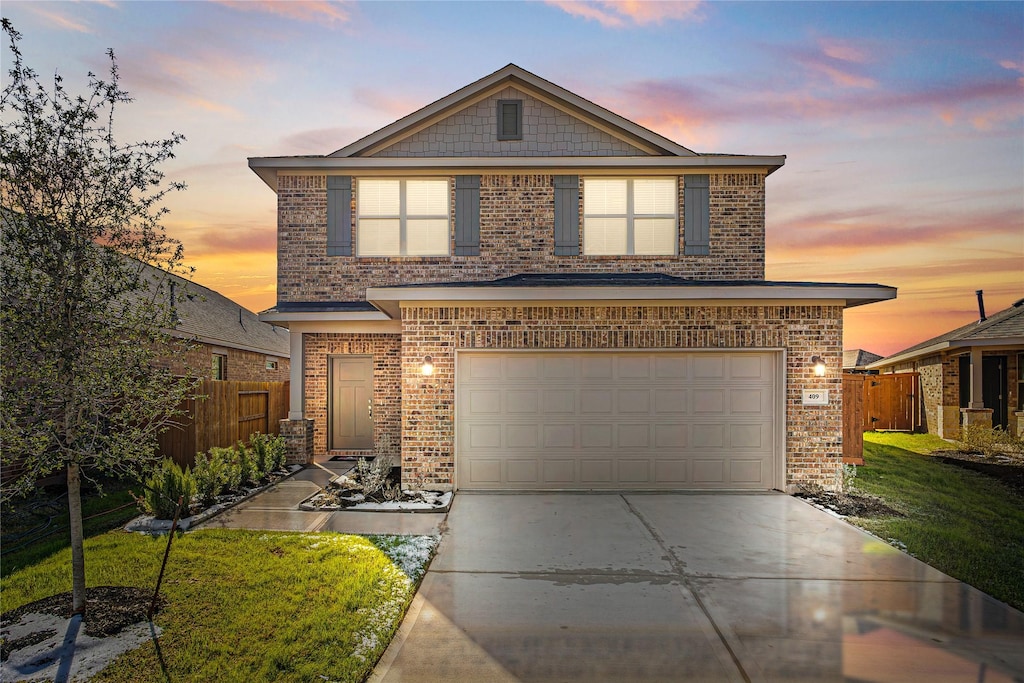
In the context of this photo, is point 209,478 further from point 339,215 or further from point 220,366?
point 220,366

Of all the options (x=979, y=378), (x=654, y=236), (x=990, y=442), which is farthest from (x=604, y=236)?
(x=979, y=378)

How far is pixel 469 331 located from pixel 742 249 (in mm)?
6946

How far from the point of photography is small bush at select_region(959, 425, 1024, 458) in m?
13.0

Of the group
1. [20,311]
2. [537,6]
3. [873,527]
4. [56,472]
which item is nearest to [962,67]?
[537,6]

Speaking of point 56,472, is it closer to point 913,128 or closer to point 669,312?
point 669,312

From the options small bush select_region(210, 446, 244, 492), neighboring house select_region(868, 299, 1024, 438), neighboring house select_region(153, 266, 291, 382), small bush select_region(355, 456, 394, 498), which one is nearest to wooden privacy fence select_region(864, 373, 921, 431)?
neighboring house select_region(868, 299, 1024, 438)

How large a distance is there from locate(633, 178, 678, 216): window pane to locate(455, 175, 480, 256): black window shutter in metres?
3.62

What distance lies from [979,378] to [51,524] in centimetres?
2127

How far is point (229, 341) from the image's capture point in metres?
16.7

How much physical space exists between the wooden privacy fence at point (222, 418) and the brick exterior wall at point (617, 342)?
336 cm

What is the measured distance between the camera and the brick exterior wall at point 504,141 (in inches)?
480

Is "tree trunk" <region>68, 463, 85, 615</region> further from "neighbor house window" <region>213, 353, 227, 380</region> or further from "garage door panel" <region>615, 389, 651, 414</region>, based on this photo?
"neighbor house window" <region>213, 353, 227, 380</region>

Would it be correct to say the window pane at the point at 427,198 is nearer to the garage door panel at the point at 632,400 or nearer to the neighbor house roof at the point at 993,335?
the garage door panel at the point at 632,400

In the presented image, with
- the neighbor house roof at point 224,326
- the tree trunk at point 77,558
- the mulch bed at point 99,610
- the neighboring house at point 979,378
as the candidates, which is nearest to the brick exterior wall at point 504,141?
the neighbor house roof at point 224,326
